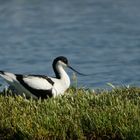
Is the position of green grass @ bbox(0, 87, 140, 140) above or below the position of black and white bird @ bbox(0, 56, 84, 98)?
below

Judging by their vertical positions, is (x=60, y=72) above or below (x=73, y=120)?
above

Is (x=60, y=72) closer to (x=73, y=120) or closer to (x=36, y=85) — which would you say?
(x=36, y=85)

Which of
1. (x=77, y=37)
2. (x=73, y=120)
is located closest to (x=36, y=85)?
(x=73, y=120)

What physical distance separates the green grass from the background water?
866 centimetres

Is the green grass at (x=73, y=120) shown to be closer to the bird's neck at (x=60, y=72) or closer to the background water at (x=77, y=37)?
the bird's neck at (x=60, y=72)

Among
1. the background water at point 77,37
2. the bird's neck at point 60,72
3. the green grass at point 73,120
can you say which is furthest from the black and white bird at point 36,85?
the background water at point 77,37

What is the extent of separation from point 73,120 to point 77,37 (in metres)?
17.7

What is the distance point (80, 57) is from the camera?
2691 cm

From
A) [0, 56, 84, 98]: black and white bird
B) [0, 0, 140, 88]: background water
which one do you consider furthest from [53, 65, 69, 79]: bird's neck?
[0, 0, 140, 88]: background water

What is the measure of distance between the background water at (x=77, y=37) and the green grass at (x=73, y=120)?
341 inches

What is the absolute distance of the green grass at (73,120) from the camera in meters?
12.6

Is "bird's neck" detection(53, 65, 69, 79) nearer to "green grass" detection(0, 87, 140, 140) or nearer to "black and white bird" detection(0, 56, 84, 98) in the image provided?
"black and white bird" detection(0, 56, 84, 98)

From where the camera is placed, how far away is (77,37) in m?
30.5

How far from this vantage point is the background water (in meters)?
25.0
